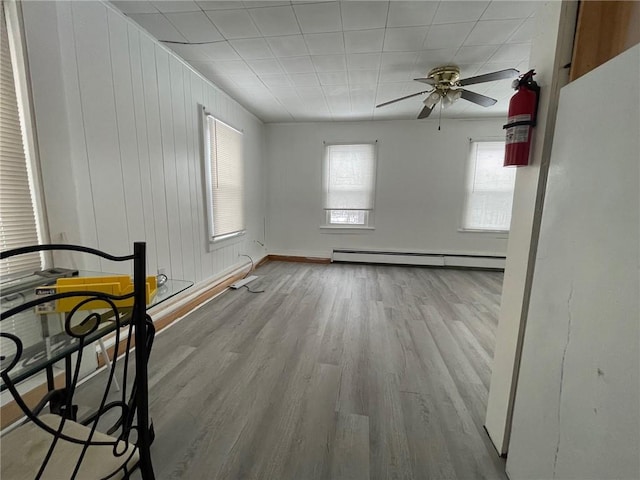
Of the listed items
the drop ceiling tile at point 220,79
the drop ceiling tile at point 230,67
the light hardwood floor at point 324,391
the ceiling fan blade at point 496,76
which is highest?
the drop ceiling tile at point 220,79

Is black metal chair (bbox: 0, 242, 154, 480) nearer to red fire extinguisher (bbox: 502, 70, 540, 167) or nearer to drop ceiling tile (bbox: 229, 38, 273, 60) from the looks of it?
red fire extinguisher (bbox: 502, 70, 540, 167)

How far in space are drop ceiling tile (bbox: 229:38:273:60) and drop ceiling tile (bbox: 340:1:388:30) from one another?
29.3 inches

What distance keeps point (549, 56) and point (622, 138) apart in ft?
1.86

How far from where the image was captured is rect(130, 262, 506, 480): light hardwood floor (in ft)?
4.02

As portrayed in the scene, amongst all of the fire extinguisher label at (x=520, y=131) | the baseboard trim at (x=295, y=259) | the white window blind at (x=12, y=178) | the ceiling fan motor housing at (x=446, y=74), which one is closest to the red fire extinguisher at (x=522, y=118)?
the fire extinguisher label at (x=520, y=131)

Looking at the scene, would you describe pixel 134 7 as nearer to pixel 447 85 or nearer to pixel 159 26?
pixel 159 26

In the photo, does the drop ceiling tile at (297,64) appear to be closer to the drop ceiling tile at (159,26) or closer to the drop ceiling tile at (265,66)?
the drop ceiling tile at (265,66)

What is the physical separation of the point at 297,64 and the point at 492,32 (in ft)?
5.56

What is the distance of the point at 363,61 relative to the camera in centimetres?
255

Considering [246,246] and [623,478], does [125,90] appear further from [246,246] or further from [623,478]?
[623,478]

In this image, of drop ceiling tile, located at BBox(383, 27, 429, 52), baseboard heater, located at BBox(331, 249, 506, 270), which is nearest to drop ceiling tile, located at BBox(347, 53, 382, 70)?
drop ceiling tile, located at BBox(383, 27, 429, 52)

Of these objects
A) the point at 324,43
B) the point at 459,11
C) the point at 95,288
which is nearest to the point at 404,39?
the point at 459,11

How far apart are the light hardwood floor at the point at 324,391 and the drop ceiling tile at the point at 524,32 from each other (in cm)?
255

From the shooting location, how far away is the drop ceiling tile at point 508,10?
1774mm
